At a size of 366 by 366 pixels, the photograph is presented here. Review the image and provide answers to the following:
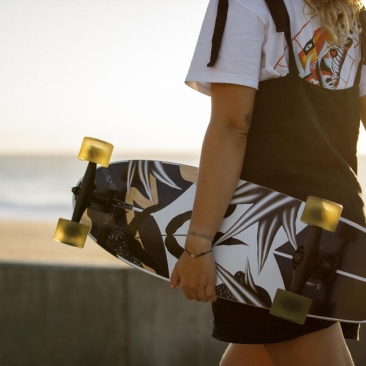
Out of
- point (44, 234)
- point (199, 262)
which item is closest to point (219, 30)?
point (199, 262)

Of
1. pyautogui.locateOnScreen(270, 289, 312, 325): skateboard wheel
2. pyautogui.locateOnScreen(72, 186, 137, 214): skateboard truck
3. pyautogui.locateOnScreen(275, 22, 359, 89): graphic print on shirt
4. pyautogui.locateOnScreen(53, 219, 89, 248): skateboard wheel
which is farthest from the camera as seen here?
A: pyautogui.locateOnScreen(72, 186, 137, 214): skateboard truck

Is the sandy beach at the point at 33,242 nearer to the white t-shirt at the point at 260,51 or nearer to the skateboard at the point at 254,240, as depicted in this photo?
the skateboard at the point at 254,240

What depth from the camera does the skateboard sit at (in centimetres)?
174

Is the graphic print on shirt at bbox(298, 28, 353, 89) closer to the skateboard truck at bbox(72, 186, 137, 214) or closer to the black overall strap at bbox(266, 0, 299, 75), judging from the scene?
the black overall strap at bbox(266, 0, 299, 75)

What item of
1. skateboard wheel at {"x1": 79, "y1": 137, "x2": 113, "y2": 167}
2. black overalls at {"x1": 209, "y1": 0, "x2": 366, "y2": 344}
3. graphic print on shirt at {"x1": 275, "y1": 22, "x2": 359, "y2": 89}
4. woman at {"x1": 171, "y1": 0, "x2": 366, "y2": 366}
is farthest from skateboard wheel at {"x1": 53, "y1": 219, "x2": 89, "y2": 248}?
graphic print on shirt at {"x1": 275, "y1": 22, "x2": 359, "y2": 89}

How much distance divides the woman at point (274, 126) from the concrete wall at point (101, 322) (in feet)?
5.31

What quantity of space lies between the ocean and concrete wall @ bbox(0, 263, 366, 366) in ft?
32.0

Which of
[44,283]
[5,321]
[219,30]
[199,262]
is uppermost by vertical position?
[219,30]

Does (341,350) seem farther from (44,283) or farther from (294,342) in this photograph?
(44,283)

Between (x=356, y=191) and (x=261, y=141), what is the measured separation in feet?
0.97

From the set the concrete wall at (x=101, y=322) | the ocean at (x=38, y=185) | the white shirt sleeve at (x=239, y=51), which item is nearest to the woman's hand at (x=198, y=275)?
the white shirt sleeve at (x=239, y=51)

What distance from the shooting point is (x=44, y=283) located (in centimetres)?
356

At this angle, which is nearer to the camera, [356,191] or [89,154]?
[356,191]

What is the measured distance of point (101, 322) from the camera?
3475 millimetres
